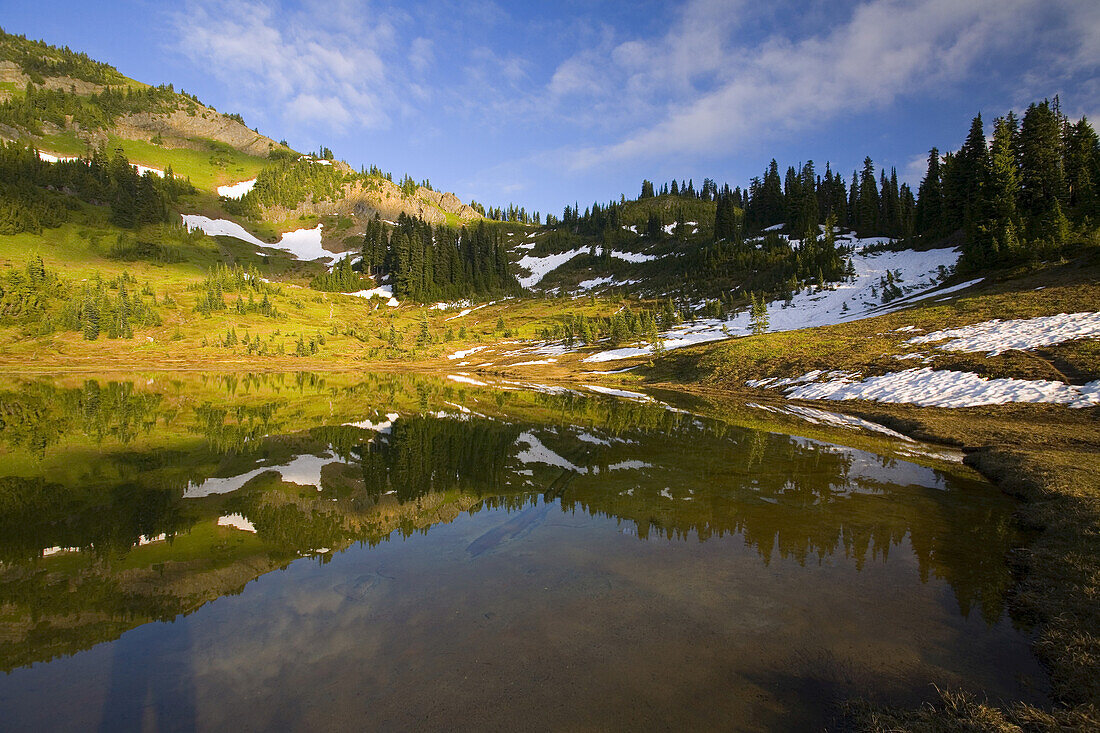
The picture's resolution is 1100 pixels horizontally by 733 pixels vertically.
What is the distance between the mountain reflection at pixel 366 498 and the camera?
10.2m

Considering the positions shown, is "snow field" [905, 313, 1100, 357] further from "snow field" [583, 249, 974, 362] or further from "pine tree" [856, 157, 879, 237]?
"pine tree" [856, 157, 879, 237]

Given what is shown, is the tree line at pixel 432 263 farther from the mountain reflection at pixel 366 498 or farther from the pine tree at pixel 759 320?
the mountain reflection at pixel 366 498

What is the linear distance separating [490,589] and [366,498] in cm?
847

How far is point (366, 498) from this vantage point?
1661 cm

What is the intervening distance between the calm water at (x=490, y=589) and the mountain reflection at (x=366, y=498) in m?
0.11

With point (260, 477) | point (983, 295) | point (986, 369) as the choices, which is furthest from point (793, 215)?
point (260, 477)

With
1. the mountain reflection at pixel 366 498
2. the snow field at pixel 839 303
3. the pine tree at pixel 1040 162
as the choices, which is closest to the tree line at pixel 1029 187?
the pine tree at pixel 1040 162

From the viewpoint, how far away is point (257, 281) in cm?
12644

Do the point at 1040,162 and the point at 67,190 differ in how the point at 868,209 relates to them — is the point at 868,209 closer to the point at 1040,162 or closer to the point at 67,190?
the point at 1040,162

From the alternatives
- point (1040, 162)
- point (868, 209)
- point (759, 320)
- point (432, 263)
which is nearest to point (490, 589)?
point (759, 320)

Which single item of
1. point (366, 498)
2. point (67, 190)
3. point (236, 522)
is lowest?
point (366, 498)

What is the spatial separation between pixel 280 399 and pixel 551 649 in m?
45.0

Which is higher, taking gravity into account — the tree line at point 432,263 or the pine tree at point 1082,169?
the tree line at point 432,263

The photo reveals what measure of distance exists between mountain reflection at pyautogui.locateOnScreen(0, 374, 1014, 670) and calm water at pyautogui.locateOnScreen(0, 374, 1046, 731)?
114 millimetres
